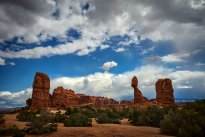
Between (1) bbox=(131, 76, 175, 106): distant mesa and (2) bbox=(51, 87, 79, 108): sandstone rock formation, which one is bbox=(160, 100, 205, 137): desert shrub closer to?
(1) bbox=(131, 76, 175, 106): distant mesa

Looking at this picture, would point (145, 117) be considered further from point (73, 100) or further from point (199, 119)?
point (73, 100)

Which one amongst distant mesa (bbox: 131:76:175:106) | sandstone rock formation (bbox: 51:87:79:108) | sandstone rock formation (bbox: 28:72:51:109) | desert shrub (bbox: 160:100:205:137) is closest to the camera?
desert shrub (bbox: 160:100:205:137)

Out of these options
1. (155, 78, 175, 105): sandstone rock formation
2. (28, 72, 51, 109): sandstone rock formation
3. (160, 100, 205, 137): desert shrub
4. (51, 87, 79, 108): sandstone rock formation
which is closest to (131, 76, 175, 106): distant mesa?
(155, 78, 175, 105): sandstone rock formation

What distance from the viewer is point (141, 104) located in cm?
6794

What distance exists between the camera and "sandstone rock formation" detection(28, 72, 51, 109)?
62188 millimetres

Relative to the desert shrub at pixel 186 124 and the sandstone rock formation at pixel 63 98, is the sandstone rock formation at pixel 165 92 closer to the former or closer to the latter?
the sandstone rock formation at pixel 63 98

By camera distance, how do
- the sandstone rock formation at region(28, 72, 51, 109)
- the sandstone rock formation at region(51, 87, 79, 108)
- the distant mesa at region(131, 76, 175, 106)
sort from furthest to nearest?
the sandstone rock formation at region(51, 87, 79, 108), the distant mesa at region(131, 76, 175, 106), the sandstone rock formation at region(28, 72, 51, 109)

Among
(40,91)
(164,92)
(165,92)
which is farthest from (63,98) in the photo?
(165,92)

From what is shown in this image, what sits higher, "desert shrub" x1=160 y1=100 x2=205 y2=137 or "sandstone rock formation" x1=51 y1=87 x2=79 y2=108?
"sandstone rock formation" x1=51 y1=87 x2=79 y2=108

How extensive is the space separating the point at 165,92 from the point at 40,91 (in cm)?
3322

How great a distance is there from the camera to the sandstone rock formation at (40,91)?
62.2 metres

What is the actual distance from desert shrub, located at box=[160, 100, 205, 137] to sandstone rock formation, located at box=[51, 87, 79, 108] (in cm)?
5955

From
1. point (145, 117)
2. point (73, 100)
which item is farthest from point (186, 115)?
point (73, 100)

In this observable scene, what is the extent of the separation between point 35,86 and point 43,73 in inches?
202
